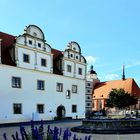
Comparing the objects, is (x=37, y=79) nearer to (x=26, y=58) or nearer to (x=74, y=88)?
(x=26, y=58)

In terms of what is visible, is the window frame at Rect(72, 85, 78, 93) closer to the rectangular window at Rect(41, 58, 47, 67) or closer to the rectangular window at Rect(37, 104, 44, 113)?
the rectangular window at Rect(41, 58, 47, 67)

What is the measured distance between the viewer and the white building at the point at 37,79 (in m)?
30.9

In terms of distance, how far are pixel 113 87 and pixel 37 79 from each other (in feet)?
160

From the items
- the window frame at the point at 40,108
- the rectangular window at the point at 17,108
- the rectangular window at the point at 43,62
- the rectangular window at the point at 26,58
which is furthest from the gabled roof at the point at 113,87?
the rectangular window at the point at 17,108

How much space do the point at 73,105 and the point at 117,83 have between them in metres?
42.0

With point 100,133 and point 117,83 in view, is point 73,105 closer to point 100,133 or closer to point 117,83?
point 100,133

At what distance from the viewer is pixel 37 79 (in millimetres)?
34406

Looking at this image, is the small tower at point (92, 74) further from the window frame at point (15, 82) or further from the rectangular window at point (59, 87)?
the window frame at point (15, 82)

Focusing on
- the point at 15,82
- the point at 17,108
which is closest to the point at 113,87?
the point at 17,108

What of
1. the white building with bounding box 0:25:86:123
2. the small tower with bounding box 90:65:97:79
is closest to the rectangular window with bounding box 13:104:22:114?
the white building with bounding box 0:25:86:123

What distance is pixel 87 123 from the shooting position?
68.2 ft

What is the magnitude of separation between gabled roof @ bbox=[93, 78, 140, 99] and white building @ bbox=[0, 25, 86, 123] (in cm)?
3385

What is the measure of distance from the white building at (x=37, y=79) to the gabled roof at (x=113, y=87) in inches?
1333

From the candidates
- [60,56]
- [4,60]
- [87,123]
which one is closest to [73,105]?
[60,56]
